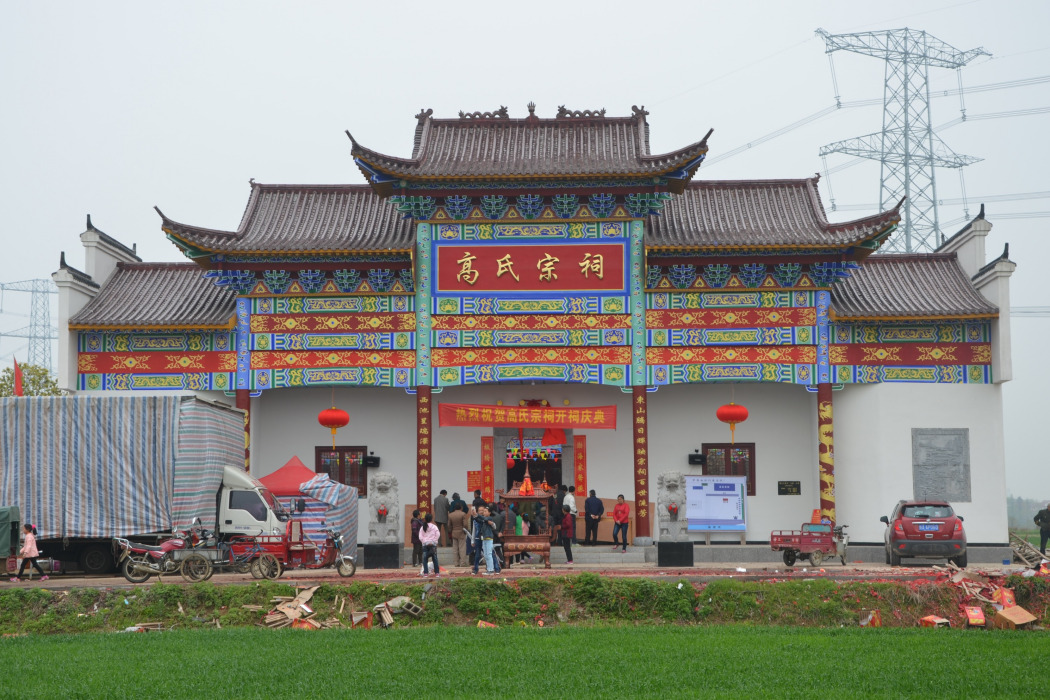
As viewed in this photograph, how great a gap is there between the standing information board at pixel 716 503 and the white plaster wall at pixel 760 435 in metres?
0.85

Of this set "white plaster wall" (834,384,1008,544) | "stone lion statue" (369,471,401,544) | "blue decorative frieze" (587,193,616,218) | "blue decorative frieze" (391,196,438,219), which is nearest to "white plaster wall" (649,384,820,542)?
"white plaster wall" (834,384,1008,544)

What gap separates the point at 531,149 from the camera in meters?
26.7

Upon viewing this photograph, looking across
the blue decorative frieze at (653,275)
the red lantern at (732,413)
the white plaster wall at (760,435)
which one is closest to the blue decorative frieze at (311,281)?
the blue decorative frieze at (653,275)

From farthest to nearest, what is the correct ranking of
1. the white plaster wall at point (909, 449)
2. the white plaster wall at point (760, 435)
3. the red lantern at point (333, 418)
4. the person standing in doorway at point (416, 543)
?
the white plaster wall at point (760, 435), the white plaster wall at point (909, 449), the red lantern at point (333, 418), the person standing in doorway at point (416, 543)

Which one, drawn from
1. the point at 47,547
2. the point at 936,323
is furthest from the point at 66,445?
the point at 936,323

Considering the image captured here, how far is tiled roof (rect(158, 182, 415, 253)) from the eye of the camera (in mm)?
24984

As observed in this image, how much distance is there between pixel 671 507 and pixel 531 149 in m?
9.34

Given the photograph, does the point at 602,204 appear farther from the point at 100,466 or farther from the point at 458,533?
the point at 100,466

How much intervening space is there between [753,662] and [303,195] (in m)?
18.3

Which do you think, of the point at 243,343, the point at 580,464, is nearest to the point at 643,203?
the point at 580,464

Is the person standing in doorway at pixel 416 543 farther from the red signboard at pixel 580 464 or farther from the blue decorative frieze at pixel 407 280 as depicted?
the blue decorative frieze at pixel 407 280

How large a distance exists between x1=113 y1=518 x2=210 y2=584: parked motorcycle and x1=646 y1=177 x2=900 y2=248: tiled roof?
1142 cm

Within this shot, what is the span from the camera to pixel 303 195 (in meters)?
27.8

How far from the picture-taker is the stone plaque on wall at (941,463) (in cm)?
2489
